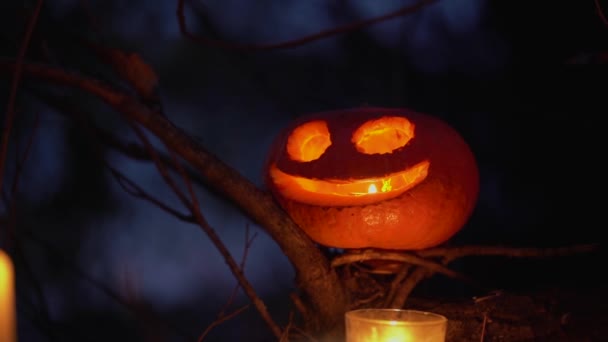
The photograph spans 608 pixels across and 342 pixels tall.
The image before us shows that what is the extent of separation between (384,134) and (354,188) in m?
0.17

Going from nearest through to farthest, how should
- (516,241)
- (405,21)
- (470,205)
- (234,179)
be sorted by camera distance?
(234,179)
(470,205)
(516,241)
(405,21)

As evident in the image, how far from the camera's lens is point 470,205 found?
4.75 feet

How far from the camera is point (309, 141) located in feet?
4.76

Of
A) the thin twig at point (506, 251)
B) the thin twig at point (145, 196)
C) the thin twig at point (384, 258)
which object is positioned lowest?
the thin twig at point (384, 258)

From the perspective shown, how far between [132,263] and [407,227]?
1.21 meters

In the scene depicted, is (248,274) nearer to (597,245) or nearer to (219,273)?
(219,273)

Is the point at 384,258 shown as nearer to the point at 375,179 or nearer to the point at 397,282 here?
the point at 397,282

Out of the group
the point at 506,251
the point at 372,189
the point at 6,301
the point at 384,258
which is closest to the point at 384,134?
the point at 372,189

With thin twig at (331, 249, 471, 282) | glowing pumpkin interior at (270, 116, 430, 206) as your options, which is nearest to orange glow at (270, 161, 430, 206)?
glowing pumpkin interior at (270, 116, 430, 206)

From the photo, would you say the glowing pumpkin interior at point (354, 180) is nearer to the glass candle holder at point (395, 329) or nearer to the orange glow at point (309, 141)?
the orange glow at point (309, 141)

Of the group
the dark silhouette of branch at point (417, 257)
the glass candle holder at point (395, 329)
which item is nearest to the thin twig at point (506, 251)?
the dark silhouette of branch at point (417, 257)

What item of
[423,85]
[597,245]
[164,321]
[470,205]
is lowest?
[164,321]

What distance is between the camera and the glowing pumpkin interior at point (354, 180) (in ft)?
4.41

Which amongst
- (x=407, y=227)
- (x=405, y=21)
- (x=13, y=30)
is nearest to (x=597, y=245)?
(x=407, y=227)
